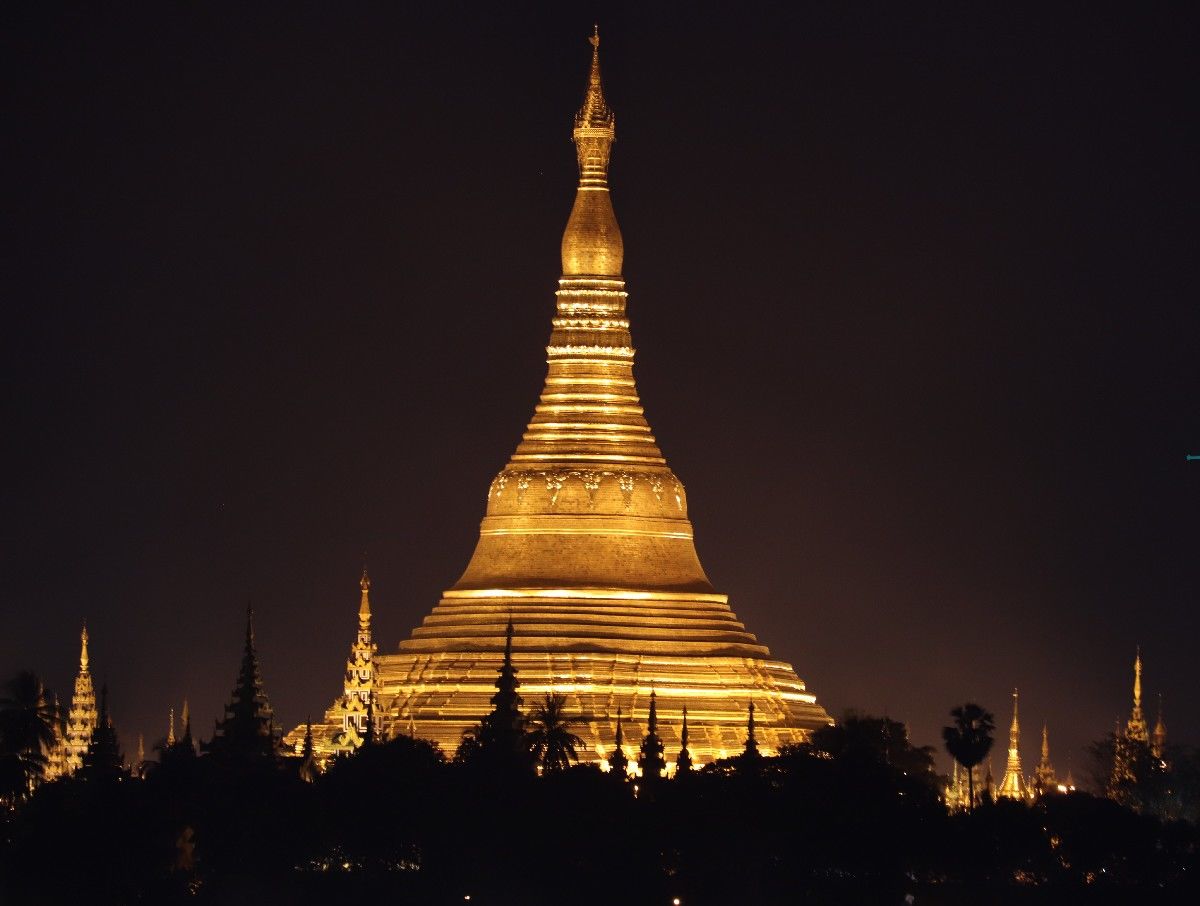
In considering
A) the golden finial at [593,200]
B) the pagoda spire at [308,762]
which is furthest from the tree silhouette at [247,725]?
the golden finial at [593,200]

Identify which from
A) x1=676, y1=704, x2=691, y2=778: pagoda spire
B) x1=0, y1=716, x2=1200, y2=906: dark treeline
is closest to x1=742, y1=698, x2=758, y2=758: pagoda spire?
x1=676, y1=704, x2=691, y2=778: pagoda spire

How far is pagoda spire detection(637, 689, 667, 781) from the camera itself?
274ft

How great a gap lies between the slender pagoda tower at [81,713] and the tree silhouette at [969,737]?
19901mm

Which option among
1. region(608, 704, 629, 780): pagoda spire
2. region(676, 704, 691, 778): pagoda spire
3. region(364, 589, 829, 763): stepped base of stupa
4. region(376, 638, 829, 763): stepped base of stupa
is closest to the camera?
region(608, 704, 629, 780): pagoda spire

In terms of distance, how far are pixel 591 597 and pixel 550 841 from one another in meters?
15.2

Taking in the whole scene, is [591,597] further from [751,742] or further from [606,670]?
[751,742]

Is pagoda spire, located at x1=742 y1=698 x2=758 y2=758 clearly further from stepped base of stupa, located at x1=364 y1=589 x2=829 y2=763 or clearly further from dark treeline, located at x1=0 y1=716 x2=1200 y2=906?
stepped base of stupa, located at x1=364 y1=589 x2=829 y2=763

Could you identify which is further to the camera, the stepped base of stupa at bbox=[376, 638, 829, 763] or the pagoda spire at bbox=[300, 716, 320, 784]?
the stepped base of stupa at bbox=[376, 638, 829, 763]

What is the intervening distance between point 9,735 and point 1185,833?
16538 millimetres

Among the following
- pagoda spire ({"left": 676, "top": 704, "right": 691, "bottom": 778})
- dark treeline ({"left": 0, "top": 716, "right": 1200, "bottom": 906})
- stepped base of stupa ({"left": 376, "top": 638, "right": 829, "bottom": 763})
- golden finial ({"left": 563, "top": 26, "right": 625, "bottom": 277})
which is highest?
golden finial ({"left": 563, "top": 26, "right": 625, "bottom": 277})

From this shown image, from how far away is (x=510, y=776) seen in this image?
266 ft

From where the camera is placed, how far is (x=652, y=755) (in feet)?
277

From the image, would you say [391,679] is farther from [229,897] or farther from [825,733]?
[229,897]

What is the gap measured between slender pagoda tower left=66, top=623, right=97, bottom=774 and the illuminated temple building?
8758 mm
